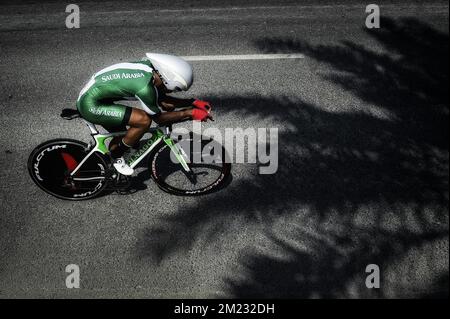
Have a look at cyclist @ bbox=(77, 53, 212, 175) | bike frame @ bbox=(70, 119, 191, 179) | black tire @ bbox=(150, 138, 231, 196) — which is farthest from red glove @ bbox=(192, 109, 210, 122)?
black tire @ bbox=(150, 138, 231, 196)

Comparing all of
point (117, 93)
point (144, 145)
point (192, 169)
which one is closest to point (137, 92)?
point (117, 93)

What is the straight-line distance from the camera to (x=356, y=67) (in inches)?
295

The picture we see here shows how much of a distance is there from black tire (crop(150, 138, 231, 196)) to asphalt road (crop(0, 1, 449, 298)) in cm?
14

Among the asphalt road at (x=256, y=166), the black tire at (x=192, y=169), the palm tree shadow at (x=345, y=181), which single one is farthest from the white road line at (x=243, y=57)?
the black tire at (x=192, y=169)

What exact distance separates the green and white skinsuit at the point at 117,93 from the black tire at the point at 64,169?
0.61 m

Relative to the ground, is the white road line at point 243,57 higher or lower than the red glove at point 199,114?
higher

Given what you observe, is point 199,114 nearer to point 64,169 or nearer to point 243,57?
point 64,169

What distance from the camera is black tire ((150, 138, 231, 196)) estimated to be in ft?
17.7

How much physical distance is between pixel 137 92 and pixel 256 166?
2.31 m

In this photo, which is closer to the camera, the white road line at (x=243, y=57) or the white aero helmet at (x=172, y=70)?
the white aero helmet at (x=172, y=70)

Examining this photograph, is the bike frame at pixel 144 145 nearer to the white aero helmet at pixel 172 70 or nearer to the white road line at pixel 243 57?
the white aero helmet at pixel 172 70

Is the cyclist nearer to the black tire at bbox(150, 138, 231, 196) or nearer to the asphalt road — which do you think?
the black tire at bbox(150, 138, 231, 196)

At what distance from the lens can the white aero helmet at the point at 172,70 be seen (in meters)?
4.32
